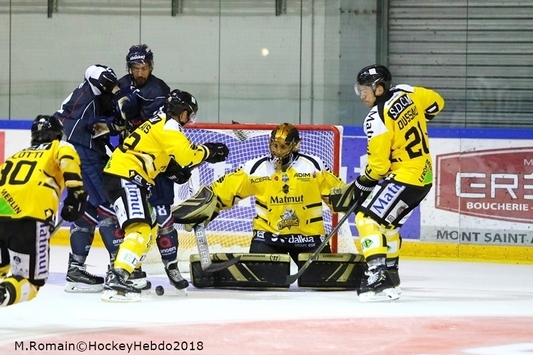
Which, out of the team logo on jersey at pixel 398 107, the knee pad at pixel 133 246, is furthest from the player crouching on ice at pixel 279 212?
the team logo on jersey at pixel 398 107

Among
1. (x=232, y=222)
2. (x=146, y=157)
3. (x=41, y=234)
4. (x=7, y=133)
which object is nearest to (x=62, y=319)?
(x=41, y=234)

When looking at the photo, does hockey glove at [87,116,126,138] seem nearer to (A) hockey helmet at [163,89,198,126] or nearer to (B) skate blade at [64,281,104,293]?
(A) hockey helmet at [163,89,198,126]

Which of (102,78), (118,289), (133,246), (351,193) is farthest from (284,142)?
(118,289)

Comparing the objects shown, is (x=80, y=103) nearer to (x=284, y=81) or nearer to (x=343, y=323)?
(x=343, y=323)

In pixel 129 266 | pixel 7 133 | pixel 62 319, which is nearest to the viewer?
pixel 62 319

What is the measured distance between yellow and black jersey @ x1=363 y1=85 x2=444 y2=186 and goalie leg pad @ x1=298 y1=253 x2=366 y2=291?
0.67 metres

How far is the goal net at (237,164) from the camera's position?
8.25 metres

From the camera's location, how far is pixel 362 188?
6.65 metres

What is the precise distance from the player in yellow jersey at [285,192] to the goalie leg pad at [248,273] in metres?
0.23

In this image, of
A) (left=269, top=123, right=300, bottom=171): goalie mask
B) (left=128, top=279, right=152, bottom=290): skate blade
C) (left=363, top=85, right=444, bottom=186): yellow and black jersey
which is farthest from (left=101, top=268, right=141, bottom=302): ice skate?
(left=363, top=85, right=444, bottom=186): yellow and black jersey

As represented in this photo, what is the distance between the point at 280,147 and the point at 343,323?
1.71 meters

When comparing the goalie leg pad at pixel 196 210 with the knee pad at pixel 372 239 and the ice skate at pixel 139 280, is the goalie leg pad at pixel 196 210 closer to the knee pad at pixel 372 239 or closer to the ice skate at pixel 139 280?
the ice skate at pixel 139 280

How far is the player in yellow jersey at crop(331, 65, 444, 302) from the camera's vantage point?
6.46 meters

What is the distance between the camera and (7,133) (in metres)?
9.68
